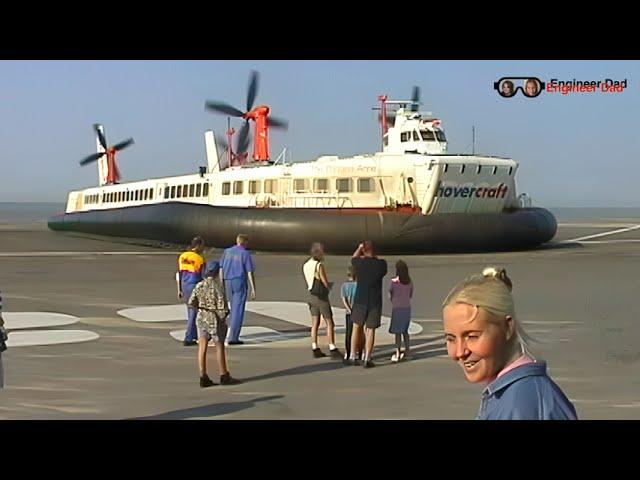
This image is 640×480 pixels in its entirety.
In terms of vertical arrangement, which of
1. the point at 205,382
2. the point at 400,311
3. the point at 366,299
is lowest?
the point at 205,382

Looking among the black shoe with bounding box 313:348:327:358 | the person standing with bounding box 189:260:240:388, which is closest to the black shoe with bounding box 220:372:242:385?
the person standing with bounding box 189:260:240:388

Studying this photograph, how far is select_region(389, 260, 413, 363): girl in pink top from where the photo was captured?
6.32m

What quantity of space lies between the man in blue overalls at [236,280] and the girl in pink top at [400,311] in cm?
139

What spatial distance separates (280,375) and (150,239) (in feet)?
55.3

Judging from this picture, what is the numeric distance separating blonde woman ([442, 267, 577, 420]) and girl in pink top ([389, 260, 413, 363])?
15.5 feet

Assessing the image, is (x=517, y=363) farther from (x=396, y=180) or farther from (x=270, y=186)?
(x=270, y=186)

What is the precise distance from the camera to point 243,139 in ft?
85.7

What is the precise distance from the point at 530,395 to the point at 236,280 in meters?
5.55

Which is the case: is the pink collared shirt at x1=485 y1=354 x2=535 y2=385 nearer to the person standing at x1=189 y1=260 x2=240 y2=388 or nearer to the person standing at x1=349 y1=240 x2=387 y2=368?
the person standing at x1=189 y1=260 x2=240 y2=388

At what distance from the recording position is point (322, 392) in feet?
17.0

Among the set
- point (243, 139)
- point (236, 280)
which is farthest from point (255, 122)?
point (236, 280)

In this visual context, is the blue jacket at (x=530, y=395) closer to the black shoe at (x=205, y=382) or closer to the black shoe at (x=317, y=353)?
the black shoe at (x=205, y=382)
